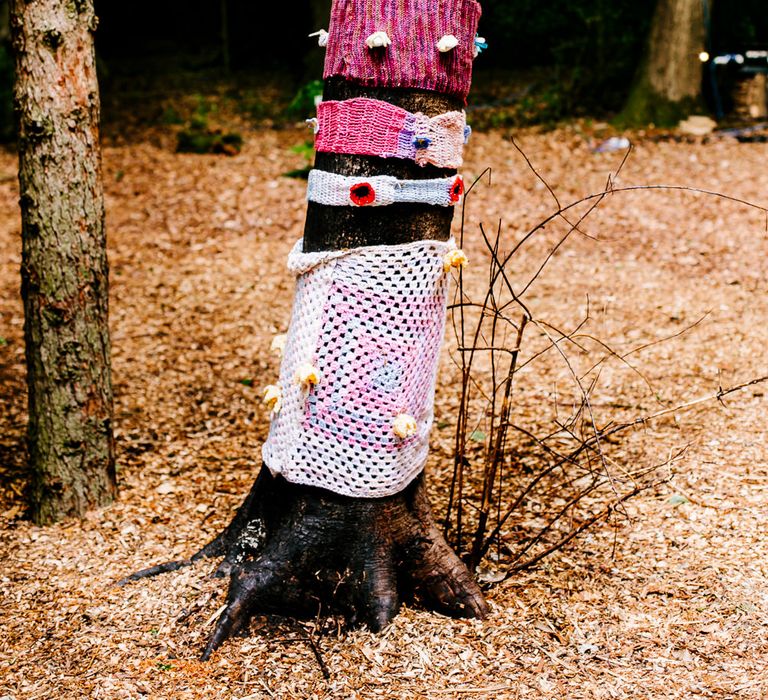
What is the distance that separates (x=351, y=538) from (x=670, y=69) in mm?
8406

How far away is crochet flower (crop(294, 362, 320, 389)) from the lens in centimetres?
243

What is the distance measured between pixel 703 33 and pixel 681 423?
270 inches

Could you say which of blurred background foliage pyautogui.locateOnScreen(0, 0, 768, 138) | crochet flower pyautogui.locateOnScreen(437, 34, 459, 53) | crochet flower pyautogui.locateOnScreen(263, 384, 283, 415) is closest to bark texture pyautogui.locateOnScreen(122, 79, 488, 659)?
crochet flower pyautogui.locateOnScreen(437, 34, 459, 53)

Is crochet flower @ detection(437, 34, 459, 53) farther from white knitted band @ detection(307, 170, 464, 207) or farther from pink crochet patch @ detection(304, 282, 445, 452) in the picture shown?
pink crochet patch @ detection(304, 282, 445, 452)

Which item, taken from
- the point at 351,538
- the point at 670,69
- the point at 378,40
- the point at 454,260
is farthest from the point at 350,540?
the point at 670,69

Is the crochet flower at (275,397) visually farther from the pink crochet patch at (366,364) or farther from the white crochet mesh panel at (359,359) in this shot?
the pink crochet patch at (366,364)

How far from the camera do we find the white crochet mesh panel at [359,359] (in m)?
2.44

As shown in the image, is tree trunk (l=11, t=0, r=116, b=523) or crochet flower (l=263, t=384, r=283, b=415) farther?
tree trunk (l=11, t=0, r=116, b=523)

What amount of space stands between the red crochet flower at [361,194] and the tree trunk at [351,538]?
51mm

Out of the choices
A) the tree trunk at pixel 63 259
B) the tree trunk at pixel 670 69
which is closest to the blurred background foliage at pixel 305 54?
the tree trunk at pixel 670 69

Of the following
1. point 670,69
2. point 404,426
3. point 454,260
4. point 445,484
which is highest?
point 670,69

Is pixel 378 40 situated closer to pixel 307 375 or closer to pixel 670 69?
pixel 307 375

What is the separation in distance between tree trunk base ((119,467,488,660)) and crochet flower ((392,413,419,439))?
268 millimetres

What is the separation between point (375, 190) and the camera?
233cm
